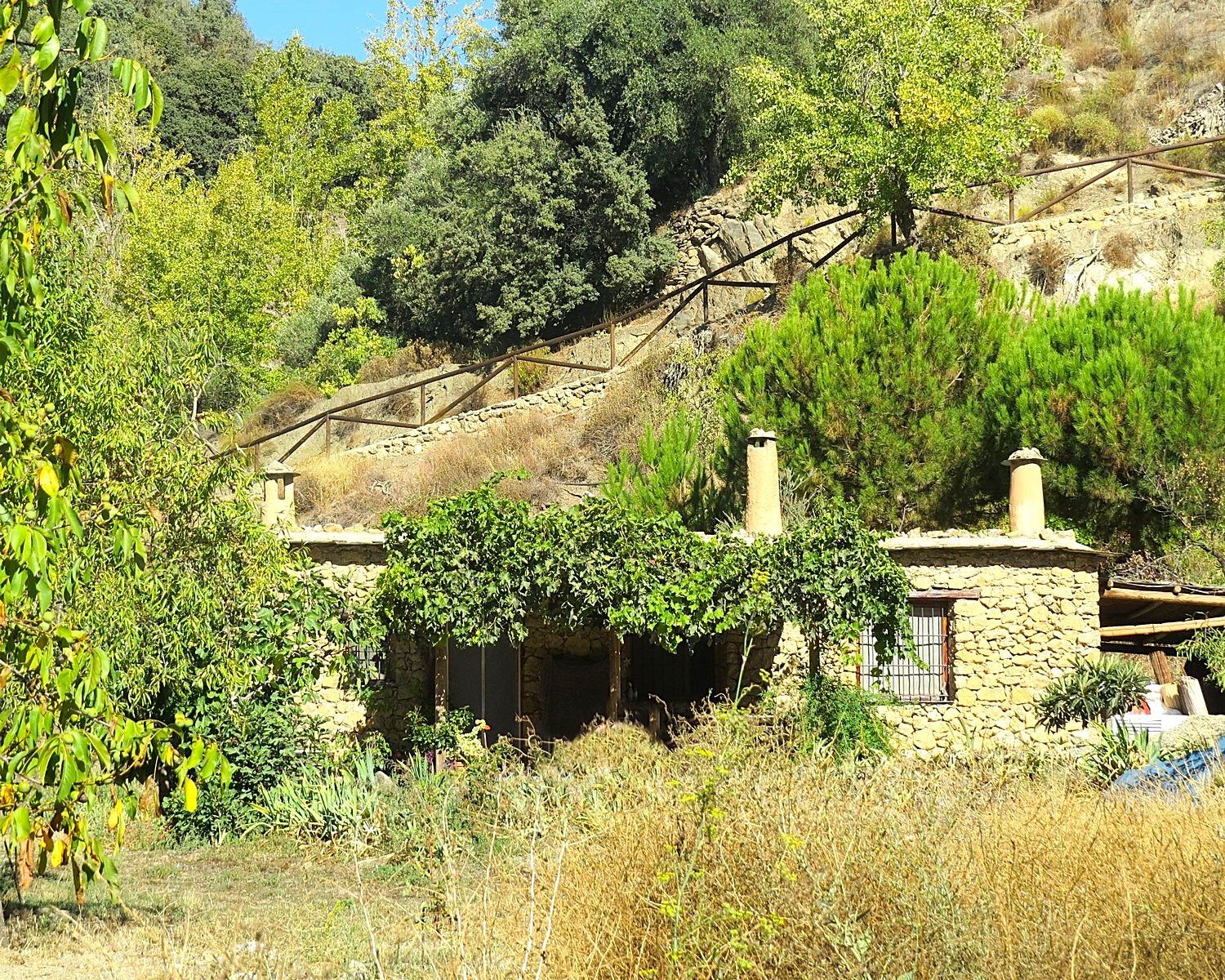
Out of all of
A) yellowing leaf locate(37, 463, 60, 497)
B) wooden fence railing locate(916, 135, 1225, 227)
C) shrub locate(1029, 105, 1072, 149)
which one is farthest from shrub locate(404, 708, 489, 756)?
shrub locate(1029, 105, 1072, 149)

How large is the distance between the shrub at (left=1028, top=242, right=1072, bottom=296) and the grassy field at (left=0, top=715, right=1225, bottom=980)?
18.7 meters

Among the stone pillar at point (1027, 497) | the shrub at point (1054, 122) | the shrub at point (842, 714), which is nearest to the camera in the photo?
→ the shrub at point (842, 714)

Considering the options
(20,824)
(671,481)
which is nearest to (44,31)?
(20,824)

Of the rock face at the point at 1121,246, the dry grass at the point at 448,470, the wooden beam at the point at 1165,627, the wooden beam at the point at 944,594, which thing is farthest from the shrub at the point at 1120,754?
the rock face at the point at 1121,246

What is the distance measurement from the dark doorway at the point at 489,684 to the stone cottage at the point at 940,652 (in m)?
0.01

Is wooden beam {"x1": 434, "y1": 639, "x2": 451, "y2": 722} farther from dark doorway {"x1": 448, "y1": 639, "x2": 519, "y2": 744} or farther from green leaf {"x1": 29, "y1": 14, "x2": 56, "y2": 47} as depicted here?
green leaf {"x1": 29, "y1": 14, "x2": 56, "y2": 47}

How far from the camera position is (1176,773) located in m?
8.01

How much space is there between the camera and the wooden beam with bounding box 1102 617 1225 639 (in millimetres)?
15352

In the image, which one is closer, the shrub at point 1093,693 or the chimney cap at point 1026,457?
the shrub at point 1093,693

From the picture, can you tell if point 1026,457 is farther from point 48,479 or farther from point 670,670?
point 48,479

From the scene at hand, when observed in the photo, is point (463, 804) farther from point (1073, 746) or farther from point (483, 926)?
point (1073, 746)

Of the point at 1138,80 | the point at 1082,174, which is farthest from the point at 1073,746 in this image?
the point at 1138,80

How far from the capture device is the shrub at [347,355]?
98.1 ft

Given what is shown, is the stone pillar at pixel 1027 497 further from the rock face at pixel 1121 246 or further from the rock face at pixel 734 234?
the rock face at pixel 734 234
